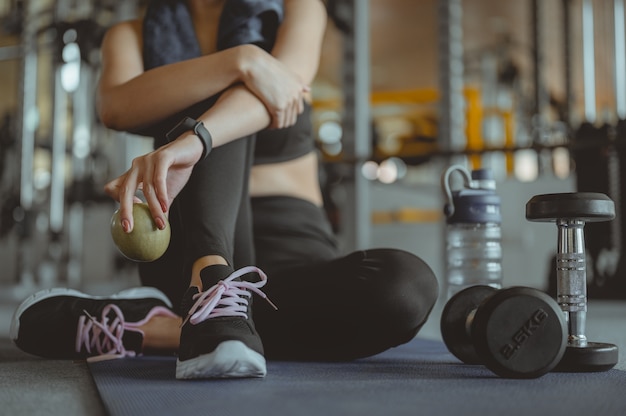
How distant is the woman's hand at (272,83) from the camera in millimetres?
1130

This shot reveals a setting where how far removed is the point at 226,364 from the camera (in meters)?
0.89

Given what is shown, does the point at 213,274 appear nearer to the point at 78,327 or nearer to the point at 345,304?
the point at 345,304

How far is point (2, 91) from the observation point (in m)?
6.88

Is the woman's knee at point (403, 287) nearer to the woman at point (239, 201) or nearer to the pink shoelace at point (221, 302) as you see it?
the woman at point (239, 201)

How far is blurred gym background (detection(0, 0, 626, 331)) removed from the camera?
298 cm

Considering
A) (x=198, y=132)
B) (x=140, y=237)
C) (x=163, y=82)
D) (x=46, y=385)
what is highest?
(x=163, y=82)

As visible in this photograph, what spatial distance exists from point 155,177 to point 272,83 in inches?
11.4

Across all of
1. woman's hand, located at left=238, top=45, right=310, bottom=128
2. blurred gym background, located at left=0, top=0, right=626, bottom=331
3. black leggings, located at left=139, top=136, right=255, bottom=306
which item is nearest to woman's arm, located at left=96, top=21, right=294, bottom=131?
woman's hand, located at left=238, top=45, right=310, bottom=128

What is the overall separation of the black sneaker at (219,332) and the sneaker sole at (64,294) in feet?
1.23

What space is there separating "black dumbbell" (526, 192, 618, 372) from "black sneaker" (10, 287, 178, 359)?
723 mm

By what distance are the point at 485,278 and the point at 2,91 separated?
20.6 feet

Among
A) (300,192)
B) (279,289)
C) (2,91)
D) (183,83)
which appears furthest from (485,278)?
(2,91)

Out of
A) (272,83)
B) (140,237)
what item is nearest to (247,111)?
(272,83)

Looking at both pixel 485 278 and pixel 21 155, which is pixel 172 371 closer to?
pixel 485 278
